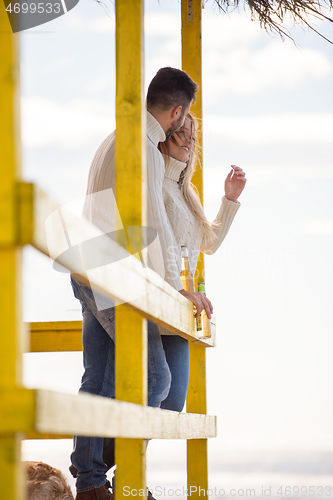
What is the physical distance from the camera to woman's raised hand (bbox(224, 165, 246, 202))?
105 inches

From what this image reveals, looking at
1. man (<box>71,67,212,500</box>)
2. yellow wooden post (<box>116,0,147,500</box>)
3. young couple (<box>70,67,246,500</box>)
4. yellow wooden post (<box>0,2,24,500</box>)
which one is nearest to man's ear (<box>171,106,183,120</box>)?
young couple (<box>70,67,246,500</box>)

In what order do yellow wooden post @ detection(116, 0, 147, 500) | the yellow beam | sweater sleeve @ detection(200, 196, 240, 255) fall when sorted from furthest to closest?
sweater sleeve @ detection(200, 196, 240, 255)
yellow wooden post @ detection(116, 0, 147, 500)
the yellow beam

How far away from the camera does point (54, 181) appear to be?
1.93 meters

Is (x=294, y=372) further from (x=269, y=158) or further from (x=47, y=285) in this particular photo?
(x=47, y=285)

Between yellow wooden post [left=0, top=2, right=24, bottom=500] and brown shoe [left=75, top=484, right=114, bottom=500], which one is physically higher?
yellow wooden post [left=0, top=2, right=24, bottom=500]

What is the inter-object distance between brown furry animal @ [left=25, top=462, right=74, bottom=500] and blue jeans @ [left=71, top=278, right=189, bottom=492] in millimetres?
141

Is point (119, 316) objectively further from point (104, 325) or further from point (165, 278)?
point (165, 278)

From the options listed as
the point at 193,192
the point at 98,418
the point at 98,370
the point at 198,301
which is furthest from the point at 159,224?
the point at 98,418

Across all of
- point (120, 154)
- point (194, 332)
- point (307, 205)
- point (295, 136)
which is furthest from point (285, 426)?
point (120, 154)

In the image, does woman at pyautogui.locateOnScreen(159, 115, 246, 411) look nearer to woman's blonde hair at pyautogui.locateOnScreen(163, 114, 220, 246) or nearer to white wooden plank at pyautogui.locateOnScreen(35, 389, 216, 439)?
woman's blonde hair at pyautogui.locateOnScreen(163, 114, 220, 246)

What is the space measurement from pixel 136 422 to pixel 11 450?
469 millimetres

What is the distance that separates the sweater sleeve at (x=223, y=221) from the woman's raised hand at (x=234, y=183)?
0.09 ft

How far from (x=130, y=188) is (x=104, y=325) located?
1.81ft

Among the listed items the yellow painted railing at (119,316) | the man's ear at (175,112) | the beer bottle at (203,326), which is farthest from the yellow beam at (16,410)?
the man's ear at (175,112)
